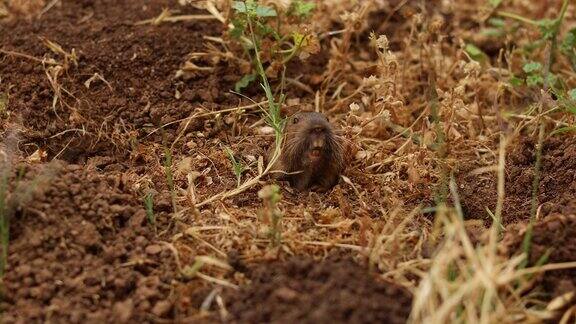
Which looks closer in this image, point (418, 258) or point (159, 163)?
point (418, 258)

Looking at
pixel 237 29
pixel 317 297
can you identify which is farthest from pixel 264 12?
pixel 317 297

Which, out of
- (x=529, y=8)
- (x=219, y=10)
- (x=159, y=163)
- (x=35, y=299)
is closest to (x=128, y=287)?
(x=35, y=299)

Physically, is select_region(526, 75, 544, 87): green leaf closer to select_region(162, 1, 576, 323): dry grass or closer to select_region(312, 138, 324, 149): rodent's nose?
select_region(162, 1, 576, 323): dry grass

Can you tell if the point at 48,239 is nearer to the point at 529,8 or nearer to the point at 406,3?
the point at 406,3

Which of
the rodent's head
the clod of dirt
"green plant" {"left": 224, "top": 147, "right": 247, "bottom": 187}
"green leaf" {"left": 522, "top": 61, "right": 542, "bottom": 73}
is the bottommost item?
"green plant" {"left": 224, "top": 147, "right": 247, "bottom": 187}

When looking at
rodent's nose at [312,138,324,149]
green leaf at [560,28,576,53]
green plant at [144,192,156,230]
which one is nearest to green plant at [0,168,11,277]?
green plant at [144,192,156,230]

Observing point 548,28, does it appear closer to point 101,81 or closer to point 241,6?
point 241,6
